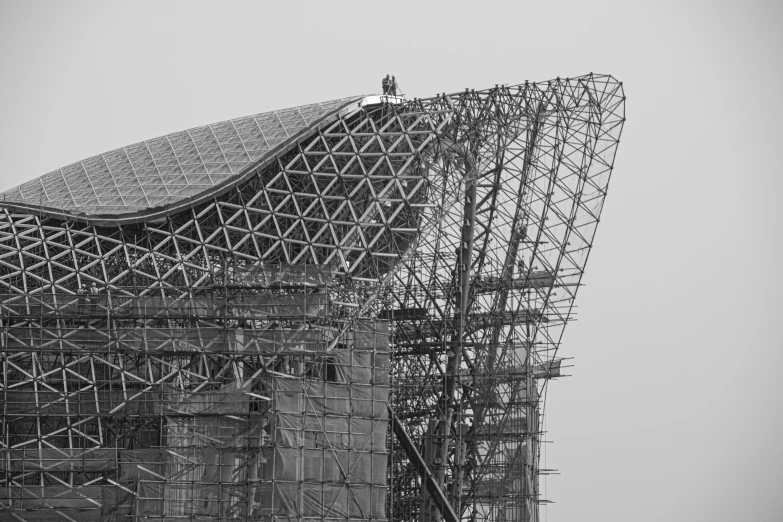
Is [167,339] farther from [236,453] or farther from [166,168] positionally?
[166,168]

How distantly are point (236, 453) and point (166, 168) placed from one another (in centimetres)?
1896

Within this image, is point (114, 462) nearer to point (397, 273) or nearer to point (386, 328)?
point (386, 328)

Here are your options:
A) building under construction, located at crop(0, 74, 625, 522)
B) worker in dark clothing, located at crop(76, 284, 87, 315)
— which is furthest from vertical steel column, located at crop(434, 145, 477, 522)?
worker in dark clothing, located at crop(76, 284, 87, 315)

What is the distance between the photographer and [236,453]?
2256 inches

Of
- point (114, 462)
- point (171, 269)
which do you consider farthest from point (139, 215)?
point (114, 462)

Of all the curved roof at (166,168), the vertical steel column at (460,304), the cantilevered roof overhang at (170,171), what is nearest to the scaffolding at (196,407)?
the cantilevered roof overhang at (170,171)

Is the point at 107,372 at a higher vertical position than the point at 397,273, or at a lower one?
lower

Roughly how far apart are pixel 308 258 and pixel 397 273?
5435mm

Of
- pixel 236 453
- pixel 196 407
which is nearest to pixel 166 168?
pixel 196 407

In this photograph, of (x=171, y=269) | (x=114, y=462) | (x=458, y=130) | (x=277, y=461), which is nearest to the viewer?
(x=277, y=461)

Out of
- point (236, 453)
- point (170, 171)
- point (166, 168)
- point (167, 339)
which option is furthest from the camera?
point (166, 168)

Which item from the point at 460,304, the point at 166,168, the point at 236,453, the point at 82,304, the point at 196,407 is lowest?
the point at 236,453

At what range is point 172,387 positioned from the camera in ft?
201

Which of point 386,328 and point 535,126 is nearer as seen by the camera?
point 386,328
